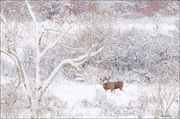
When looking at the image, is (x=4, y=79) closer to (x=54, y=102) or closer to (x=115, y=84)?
(x=54, y=102)

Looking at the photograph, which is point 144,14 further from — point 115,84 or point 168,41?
point 115,84

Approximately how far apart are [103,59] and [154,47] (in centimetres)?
263

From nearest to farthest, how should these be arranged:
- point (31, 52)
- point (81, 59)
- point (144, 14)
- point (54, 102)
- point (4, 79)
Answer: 1. point (81, 59)
2. point (54, 102)
3. point (4, 79)
4. point (31, 52)
5. point (144, 14)

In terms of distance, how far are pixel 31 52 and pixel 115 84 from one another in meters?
4.93

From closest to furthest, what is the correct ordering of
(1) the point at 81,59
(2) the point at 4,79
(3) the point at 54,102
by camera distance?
(1) the point at 81,59 → (3) the point at 54,102 → (2) the point at 4,79

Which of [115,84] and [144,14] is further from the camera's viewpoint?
[144,14]

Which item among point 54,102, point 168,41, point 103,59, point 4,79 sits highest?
point 168,41

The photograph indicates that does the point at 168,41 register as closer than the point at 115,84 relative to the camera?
No

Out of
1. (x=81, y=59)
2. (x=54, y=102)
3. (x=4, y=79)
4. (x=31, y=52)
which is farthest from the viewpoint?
(x=31, y=52)

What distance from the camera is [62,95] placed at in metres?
10.9

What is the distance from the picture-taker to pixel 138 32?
585 inches

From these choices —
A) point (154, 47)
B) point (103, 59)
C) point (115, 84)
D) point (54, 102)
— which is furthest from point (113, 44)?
point (54, 102)

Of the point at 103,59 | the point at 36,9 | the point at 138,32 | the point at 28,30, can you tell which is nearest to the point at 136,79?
the point at 103,59

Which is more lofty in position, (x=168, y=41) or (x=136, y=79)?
(x=168, y=41)
